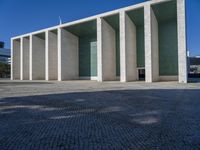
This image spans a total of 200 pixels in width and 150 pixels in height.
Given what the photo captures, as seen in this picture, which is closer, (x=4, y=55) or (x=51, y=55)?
(x=51, y=55)

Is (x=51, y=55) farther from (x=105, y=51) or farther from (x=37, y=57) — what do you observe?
(x=105, y=51)

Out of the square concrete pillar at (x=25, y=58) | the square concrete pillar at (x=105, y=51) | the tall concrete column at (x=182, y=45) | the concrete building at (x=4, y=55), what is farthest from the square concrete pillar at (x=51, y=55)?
the concrete building at (x=4, y=55)

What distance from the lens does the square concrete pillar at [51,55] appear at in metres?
35.0

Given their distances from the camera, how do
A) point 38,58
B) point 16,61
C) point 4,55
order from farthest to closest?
point 4,55
point 16,61
point 38,58

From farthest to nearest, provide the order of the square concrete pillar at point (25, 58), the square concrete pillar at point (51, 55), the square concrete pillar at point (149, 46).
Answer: the square concrete pillar at point (25, 58) → the square concrete pillar at point (51, 55) → the square concrete pillar at point (149, 46)

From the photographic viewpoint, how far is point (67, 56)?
34219mm

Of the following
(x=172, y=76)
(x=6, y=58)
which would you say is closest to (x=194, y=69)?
(x=172, y=76)

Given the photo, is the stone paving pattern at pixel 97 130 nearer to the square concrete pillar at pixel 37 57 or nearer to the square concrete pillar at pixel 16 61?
the square concrete pillar at pixel 37 57

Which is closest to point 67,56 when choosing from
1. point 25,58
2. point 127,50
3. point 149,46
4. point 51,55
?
point 51,55

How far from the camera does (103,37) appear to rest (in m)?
27.9

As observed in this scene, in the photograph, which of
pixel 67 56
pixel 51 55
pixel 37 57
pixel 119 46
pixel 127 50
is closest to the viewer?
pixel 127 50

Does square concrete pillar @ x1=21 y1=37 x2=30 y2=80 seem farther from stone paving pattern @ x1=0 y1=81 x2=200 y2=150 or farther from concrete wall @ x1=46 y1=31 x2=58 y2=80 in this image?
stone paving pattern @ x1=0 y1=81 x2=200 y2=150

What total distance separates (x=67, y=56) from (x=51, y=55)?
12.7 feet

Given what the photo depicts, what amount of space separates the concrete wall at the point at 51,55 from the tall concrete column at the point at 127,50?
16.1 metres
